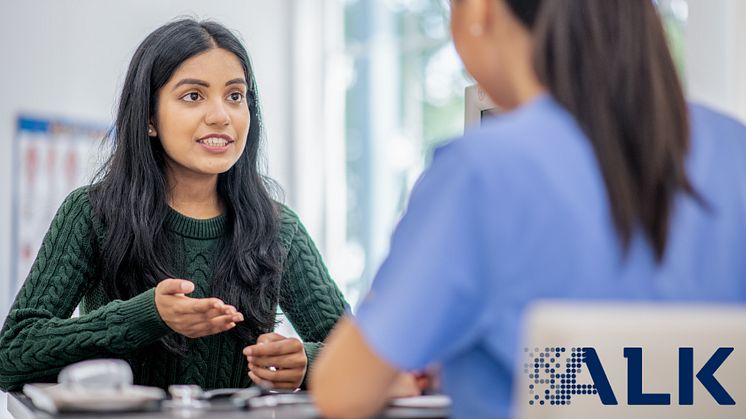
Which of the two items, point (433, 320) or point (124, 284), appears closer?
point (433, 320)

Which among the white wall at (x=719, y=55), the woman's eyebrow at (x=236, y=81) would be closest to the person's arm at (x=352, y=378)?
the woman's eyebrow at (x=236, y=81)

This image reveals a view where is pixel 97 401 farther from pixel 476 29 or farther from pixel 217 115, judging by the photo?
pixel 217 115

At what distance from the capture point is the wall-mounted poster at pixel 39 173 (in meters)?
4.05

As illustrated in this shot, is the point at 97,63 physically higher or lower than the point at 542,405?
higher

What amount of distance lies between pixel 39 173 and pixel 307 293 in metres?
2.27

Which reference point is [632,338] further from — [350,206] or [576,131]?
[350,206]

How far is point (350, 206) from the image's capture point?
5.45 m

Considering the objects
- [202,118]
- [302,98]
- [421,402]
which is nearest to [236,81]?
[202,118]

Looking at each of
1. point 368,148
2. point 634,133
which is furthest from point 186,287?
point 368,148

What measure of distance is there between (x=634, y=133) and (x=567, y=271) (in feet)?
0.60

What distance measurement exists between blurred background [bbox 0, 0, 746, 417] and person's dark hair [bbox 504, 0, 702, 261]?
344cm

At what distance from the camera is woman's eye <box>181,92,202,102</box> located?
7.30 ft

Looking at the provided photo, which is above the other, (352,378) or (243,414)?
(352,378)

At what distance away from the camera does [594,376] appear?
3.26 ft
